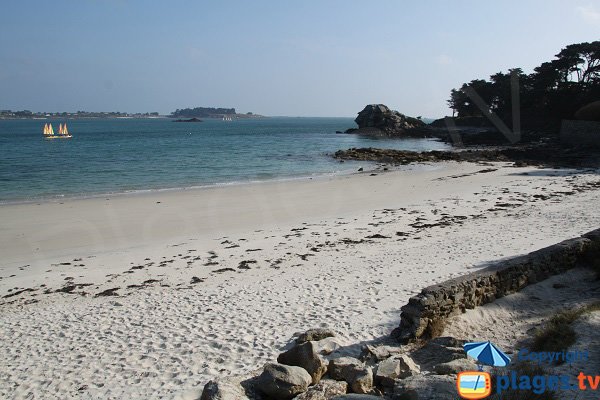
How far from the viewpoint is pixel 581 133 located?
3538cm

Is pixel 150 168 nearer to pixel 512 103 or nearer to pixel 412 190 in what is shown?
pixel 412 190

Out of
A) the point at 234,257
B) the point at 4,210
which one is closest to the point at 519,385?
the point at 234,257

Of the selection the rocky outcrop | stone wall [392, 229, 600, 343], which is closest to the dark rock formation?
stone wall [392, 229, 600, 343]

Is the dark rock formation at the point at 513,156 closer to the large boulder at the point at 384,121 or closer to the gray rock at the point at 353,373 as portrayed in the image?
the gray rock at the point at 353,373

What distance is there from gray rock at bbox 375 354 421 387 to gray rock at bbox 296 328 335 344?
1.25 meters

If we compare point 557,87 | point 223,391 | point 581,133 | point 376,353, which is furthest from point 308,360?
point 557,87

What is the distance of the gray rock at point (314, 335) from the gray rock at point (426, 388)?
5.44ft

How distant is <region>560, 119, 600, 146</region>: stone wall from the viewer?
110ft

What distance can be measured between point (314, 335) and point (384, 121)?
249ft

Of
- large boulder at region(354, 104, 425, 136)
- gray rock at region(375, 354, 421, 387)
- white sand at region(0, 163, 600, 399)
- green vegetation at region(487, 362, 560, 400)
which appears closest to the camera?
green vegetation at region(487, 362, 560, 400)

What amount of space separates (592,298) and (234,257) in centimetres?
726

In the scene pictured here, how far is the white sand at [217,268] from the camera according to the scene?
6.07 meters

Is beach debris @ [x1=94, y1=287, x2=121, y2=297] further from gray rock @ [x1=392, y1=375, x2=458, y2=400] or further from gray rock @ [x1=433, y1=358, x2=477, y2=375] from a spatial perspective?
gray rock @ [x1=433, y1=358, x2=477, y2=375]

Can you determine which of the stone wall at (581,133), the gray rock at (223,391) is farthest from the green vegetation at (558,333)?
the stone wall at (581,133)
